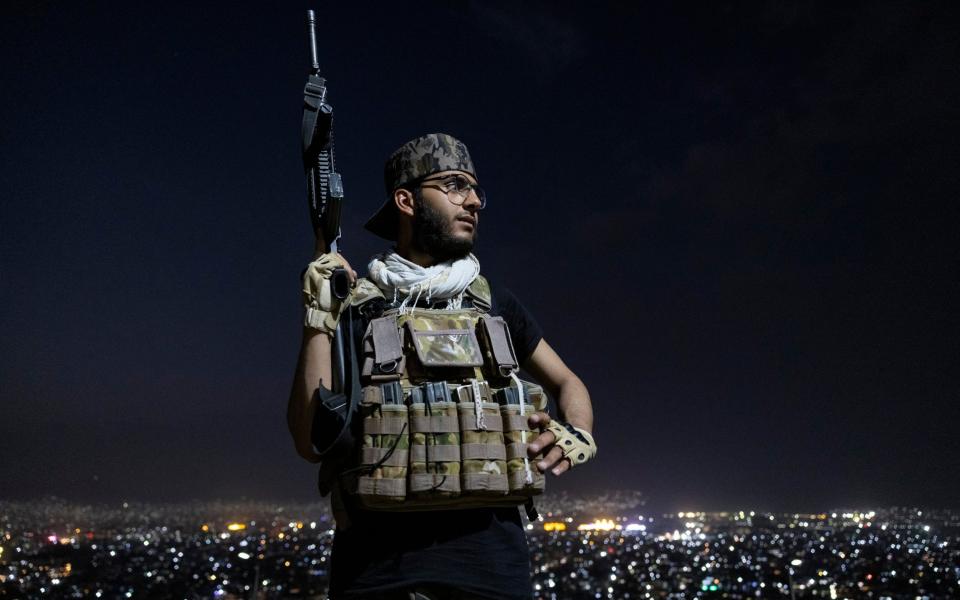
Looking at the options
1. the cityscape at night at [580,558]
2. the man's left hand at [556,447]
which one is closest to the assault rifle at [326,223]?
the man's left hand at [556,447]

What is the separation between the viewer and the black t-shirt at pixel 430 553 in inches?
81.7

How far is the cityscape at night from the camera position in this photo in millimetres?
30688

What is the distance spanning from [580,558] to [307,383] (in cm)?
4470

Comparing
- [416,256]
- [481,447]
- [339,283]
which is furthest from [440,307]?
[481,447]

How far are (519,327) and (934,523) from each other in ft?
219

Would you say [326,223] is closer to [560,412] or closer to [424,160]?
[424,160]

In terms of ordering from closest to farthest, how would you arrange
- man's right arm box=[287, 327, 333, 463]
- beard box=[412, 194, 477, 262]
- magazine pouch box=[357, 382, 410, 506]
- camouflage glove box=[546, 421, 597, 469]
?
1. magazine pouch box=[357, 382, 410, 506]
2. man's right arm box=[287, 327, 333, 463]
3. camouflage glove box=[546, 421, 597, 469]
4. beard box=[412, 194, 477, 262]

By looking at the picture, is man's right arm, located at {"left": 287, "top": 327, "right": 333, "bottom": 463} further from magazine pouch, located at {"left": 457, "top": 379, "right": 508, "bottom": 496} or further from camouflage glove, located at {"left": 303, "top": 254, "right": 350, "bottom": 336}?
magazine pouch, located at {"left": 457, "top": 379, "right": 508, "bottom": 496}

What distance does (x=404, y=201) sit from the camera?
2678 millimetres

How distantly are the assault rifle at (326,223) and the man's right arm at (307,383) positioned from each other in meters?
0.04

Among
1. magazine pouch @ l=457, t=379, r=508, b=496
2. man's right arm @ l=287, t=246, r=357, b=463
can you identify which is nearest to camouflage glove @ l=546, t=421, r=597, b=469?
magazine pouch @ l=457, t=379, r=508, b=496

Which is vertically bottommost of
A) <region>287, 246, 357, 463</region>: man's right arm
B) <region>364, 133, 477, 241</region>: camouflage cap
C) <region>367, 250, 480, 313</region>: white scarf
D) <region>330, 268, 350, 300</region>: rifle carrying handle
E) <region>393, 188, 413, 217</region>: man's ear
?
<region>287, 246, 357, 463</region>: man's right arm

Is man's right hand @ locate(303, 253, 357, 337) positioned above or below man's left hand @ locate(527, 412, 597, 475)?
above

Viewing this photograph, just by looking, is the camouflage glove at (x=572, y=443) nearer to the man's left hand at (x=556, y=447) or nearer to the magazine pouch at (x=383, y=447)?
the man's left hand at (x=556, y=447)
